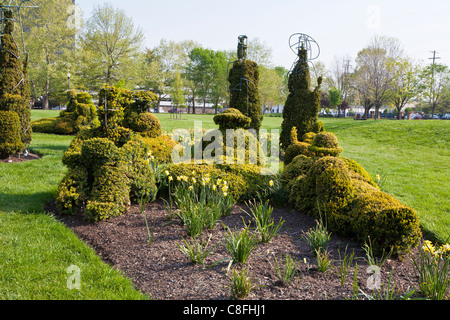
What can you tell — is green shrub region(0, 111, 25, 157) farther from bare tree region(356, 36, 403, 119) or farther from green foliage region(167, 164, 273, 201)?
bare tree region(356, 36, 403, 119)

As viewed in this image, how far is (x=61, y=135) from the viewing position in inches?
572

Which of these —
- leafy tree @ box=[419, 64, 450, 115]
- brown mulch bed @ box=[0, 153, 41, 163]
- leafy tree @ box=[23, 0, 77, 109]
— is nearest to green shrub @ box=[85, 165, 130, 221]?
brown mulch bed @ box=[0, 153, 41, 163]

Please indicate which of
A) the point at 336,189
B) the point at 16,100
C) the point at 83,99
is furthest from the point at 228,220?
the point at 83,99

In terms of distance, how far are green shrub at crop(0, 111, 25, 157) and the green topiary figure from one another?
6409mm

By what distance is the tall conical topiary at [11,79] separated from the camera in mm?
8484

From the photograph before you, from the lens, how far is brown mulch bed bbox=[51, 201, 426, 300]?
2.99m

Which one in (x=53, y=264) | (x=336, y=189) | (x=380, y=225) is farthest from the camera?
(x=336, y=189)

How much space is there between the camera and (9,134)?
837 cm

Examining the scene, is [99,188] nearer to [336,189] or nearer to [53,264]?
[53,264]

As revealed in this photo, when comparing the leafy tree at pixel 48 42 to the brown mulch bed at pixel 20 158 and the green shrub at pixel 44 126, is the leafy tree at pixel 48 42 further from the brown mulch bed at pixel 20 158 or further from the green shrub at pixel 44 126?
the brown mulch bed at pixel 20 158
